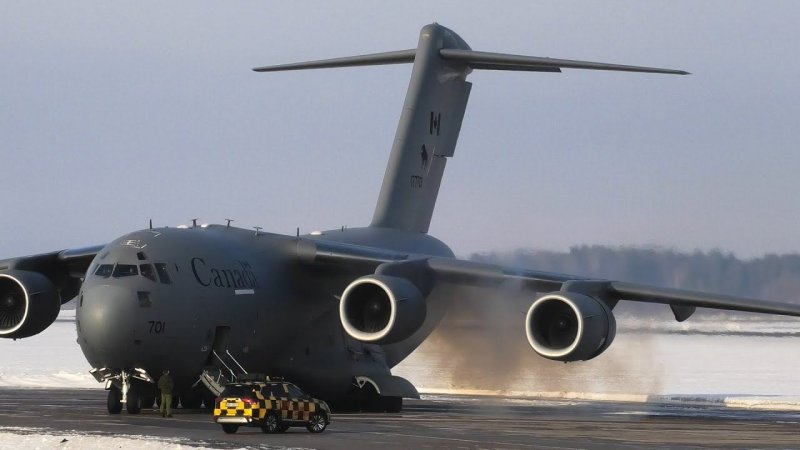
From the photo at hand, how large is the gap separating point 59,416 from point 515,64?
393 inches

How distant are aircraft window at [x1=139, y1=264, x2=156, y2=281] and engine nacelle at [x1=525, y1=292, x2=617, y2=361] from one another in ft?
17.6

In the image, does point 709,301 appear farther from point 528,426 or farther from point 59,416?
point 59,416

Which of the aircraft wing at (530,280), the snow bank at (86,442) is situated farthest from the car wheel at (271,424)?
the aircraft wing at (530,280)

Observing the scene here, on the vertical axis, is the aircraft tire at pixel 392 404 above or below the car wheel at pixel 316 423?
below

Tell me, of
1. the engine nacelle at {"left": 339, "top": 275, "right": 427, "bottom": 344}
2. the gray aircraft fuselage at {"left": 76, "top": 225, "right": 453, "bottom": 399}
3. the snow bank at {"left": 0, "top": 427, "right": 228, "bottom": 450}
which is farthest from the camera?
the engine nacelle at {"left": 339, "top": 275, "right": 427, "bottom": 344}

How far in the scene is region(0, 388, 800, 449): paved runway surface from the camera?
608 inches

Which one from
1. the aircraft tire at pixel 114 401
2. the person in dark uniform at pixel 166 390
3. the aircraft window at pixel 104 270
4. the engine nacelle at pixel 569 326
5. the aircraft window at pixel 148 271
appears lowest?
the aircraft tire at pixel 114 401

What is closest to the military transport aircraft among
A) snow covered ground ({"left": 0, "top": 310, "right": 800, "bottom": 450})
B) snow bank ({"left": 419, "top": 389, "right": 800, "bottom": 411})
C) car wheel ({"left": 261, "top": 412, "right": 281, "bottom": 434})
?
snow covered ground ({"left": 0, "top": 310, "right": 800, "bottom": 450})

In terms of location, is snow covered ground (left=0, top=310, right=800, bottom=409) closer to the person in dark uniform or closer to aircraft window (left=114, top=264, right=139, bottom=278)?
the person in dark uniform

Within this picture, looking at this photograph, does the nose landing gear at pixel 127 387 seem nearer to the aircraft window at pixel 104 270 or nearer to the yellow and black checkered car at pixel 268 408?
the aircraft window at pixel 104 270

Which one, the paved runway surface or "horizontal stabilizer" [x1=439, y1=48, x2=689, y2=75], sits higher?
"horizontal stabilizer" [x1=439, y1=48, x2=689, y2=75]

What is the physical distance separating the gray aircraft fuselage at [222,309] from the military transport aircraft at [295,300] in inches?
0.8

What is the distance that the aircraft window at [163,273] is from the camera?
19.5 m

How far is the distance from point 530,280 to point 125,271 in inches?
242
